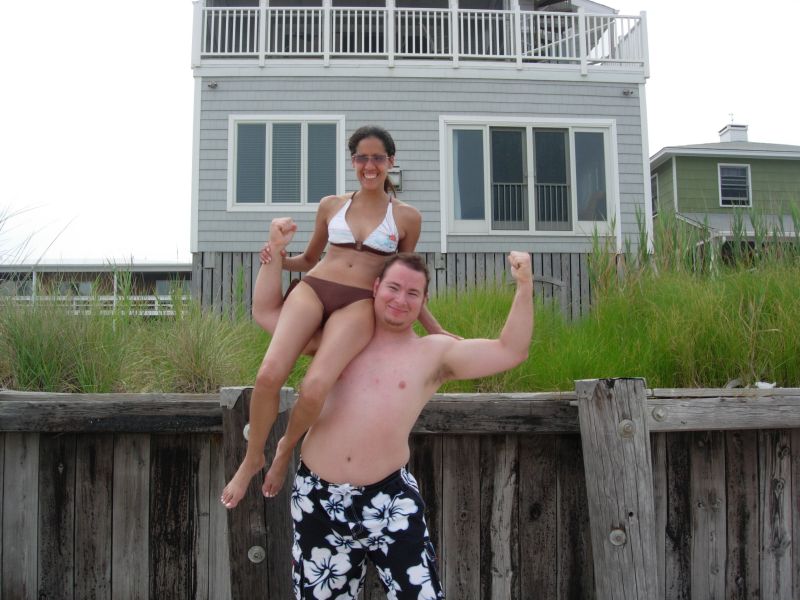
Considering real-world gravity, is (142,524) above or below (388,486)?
below

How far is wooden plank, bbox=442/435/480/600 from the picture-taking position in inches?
131

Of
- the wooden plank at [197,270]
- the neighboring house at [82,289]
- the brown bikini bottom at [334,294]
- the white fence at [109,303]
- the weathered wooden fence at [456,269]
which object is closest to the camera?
the brown bikini bottom at [334,294]

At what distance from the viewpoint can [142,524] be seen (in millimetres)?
3406

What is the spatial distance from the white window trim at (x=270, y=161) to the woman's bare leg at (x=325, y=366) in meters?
9.55

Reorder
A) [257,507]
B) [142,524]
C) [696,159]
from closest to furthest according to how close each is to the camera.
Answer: [257,507] < [142,524] < [696,159]

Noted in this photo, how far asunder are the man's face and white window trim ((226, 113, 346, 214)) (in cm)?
960

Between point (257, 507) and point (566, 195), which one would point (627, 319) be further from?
point (566, 195)

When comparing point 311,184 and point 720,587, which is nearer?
point 720,587

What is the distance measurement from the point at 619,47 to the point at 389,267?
1209 centimetres

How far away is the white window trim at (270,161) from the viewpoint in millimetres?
11977

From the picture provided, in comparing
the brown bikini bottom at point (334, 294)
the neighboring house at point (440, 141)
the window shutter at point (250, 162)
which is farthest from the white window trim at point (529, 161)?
the brown bikini bottom at point (334, 294)

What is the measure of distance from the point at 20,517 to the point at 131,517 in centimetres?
53

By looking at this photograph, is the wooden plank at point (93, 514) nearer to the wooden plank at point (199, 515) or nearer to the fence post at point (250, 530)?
the wooden plank at point (199, 515)

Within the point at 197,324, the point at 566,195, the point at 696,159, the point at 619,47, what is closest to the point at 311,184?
the point at 566,195
